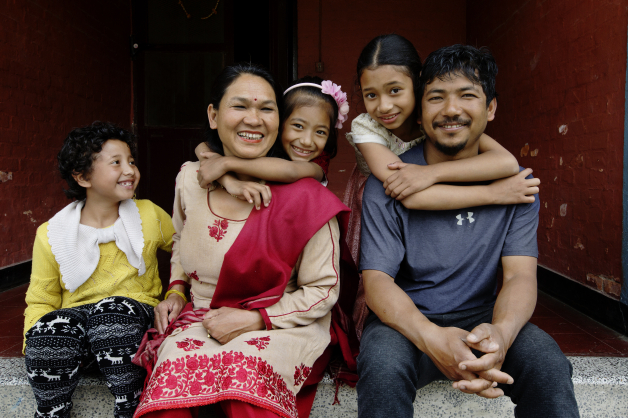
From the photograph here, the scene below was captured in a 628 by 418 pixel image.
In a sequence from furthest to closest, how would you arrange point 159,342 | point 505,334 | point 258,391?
point 159,342
point 505,334
point 258,391

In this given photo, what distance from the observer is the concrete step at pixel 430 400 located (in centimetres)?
190

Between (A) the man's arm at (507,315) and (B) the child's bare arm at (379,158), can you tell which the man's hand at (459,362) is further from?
(B) the child's bare arm at (379,158)

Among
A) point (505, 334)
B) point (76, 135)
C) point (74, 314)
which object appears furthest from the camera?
point (76, 135)

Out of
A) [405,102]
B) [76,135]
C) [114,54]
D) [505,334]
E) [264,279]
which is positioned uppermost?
[114,54]

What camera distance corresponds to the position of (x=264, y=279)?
1682 millimetres

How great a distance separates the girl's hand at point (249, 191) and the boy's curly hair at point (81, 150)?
74 centimetres

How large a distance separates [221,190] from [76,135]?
0.80 metres

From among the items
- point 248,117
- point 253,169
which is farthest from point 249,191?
point 248,117

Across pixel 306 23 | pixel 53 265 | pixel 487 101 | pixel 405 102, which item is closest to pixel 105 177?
pixel 53 265

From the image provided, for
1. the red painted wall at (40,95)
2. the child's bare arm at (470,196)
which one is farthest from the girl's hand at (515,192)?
the red painted wall at (40,95)

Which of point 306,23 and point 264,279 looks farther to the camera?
point 306,23

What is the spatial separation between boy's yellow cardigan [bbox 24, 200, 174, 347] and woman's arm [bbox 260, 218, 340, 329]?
0.78m

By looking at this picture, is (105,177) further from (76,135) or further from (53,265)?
(53,265)

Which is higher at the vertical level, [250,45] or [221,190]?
[250,45]
